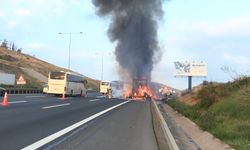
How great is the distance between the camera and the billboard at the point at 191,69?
292ft

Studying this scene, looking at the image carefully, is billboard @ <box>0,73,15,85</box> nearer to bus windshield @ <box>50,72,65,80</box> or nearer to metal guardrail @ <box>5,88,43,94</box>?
metal guardrail @ <box>5,88,43,94</box>

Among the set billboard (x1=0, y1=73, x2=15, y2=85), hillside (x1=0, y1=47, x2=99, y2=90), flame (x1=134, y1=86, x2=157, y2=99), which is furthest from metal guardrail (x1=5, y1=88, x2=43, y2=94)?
hillside (x1=0, y1=47, x2=99, y2=90)

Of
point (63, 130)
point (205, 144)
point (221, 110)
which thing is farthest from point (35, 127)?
point (221, 110)

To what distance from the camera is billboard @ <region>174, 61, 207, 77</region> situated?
8888cm

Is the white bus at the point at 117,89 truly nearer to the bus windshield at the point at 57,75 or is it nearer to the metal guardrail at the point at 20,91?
the metal guardrail at the point at 20,91

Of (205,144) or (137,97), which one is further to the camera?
(137,97)

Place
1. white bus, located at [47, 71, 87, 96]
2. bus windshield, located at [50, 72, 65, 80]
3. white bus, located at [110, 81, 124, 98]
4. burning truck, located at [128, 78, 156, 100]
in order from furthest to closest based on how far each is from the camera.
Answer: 1. white bus, located at [110, 81, 124, 98]
2. burning truck, located at [128, 78, 156, 100]
3. bus windshield, located at [50, 72, 65, 80]
4. white bus, located at [47, 71, 87, 96]

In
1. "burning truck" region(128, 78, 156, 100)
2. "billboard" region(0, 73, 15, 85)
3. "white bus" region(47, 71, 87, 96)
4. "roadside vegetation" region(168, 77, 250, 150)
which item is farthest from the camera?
"billboard" region(0, 73, 15, 85)

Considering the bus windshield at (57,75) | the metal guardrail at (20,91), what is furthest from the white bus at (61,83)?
the metal guardrail at (20,91)

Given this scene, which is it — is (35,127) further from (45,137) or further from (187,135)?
(187,135)

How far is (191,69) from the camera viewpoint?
89.6 m

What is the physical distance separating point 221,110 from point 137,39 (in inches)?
1877

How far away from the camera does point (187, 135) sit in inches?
790

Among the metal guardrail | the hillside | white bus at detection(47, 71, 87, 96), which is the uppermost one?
the hillside
